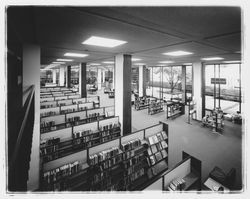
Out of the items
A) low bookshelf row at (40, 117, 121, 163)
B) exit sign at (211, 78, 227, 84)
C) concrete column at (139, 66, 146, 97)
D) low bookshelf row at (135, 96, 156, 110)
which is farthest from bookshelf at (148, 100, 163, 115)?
low bookshelf row at (40, 117, 121, 163)

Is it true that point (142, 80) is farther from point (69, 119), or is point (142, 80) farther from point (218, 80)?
→ point (69, 119)

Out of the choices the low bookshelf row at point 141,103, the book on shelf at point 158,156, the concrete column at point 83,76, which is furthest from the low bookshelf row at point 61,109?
the low bookshelf row at point 141,103

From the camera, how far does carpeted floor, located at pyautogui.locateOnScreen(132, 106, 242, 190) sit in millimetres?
4272

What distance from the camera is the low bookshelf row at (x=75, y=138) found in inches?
141

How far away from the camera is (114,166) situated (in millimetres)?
3342

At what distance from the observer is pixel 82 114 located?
5766 millimetres

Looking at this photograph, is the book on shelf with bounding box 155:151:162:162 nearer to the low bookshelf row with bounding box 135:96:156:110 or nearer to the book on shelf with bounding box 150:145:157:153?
the book on shelf with bounding box 150:145:157:153

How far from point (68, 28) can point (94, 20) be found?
2.06 ft

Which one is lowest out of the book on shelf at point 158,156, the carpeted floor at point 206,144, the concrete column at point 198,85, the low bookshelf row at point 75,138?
the carpeted floor at point 206,144

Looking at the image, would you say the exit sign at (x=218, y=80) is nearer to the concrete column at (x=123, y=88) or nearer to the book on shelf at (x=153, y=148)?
the concrete column at (x=123, y=88)

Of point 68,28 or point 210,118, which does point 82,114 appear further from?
point 210,118

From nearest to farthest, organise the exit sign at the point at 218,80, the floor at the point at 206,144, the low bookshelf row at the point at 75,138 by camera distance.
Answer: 1. the low bookshelf row at the point at 75,138
2. the floor at the point at 206,144
3. the exit sign at the point at 218,80

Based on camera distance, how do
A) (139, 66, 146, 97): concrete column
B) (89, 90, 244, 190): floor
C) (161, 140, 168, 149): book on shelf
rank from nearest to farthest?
(161, 140, 168, 149): book on shelf
(89, 90, 244, 190): floor
(139, 66, 146, 97): concrete column

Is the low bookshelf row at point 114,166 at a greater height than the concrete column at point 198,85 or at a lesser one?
lesser
